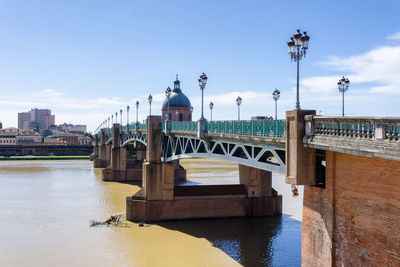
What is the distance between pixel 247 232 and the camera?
96.8 ft

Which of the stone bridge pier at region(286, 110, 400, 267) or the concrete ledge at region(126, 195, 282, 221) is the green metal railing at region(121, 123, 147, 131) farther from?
the stone bridge pier at region(286, 110, 400, 267)

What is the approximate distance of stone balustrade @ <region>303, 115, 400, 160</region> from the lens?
11.8 m

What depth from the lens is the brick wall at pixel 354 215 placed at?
12641 mm

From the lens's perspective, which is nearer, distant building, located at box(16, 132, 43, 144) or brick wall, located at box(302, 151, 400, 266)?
brick wall, located at box(302, 151, 400, 266)

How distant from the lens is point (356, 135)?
13.3 metres

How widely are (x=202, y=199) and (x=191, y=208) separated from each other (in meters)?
1.07

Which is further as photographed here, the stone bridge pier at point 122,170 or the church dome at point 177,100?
the church dome at point 177,100

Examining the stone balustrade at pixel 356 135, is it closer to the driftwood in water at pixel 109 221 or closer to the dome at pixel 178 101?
the driftwood in water at pixel 109 221

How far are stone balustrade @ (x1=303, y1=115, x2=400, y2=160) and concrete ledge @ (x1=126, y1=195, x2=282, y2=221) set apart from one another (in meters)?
18.6

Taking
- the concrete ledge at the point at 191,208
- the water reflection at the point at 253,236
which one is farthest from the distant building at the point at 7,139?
the water reflection at the point at 253,236

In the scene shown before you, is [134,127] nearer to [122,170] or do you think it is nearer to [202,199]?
[122,170]

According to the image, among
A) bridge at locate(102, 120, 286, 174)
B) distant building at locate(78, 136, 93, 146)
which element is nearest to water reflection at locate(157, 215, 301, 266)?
bridge at locate(102, 120, 286, 174)

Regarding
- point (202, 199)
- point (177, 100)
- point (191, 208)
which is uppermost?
point (177, 100)

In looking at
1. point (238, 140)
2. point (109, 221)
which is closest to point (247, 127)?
point (238, 140)
